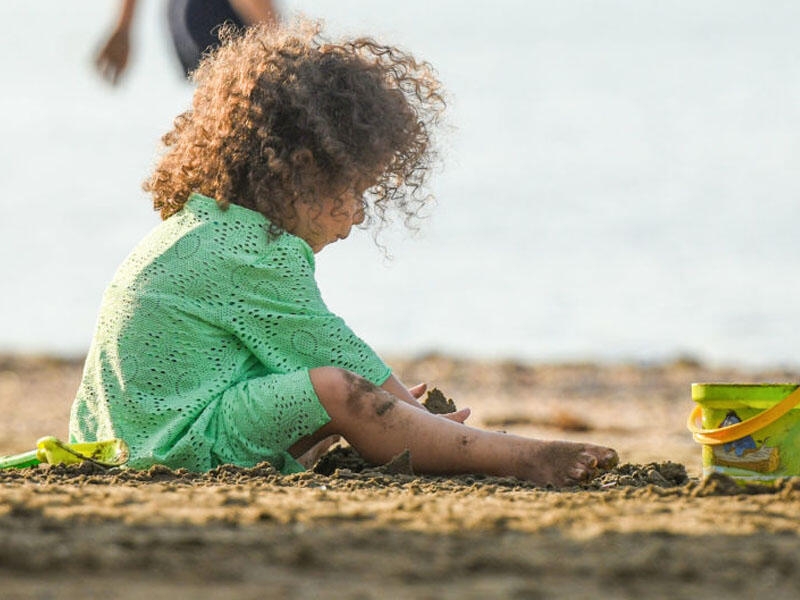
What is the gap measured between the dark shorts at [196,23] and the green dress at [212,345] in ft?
4.71

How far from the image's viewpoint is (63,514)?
8.16 ft

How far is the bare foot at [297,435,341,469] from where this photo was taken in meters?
3.60

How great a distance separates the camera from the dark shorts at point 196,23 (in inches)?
188

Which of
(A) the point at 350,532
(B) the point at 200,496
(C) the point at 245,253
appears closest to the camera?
(A) the point at 350,532

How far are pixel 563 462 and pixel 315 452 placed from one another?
2.48 feet

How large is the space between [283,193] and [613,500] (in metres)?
1.38

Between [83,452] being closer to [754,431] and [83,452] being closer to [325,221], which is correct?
[325,221]

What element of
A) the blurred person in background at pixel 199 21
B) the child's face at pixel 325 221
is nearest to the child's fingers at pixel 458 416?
the child's face at pixel 325 221

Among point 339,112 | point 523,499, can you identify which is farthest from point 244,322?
point 523,499

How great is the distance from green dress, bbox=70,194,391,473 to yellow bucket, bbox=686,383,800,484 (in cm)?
94

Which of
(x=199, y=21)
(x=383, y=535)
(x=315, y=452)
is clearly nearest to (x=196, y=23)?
(x=199, y=21)

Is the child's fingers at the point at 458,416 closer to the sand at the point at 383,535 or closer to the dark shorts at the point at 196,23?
the sand at the point at 383,535

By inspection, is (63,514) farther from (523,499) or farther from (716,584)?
(716,584)

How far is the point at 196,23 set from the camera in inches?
189
